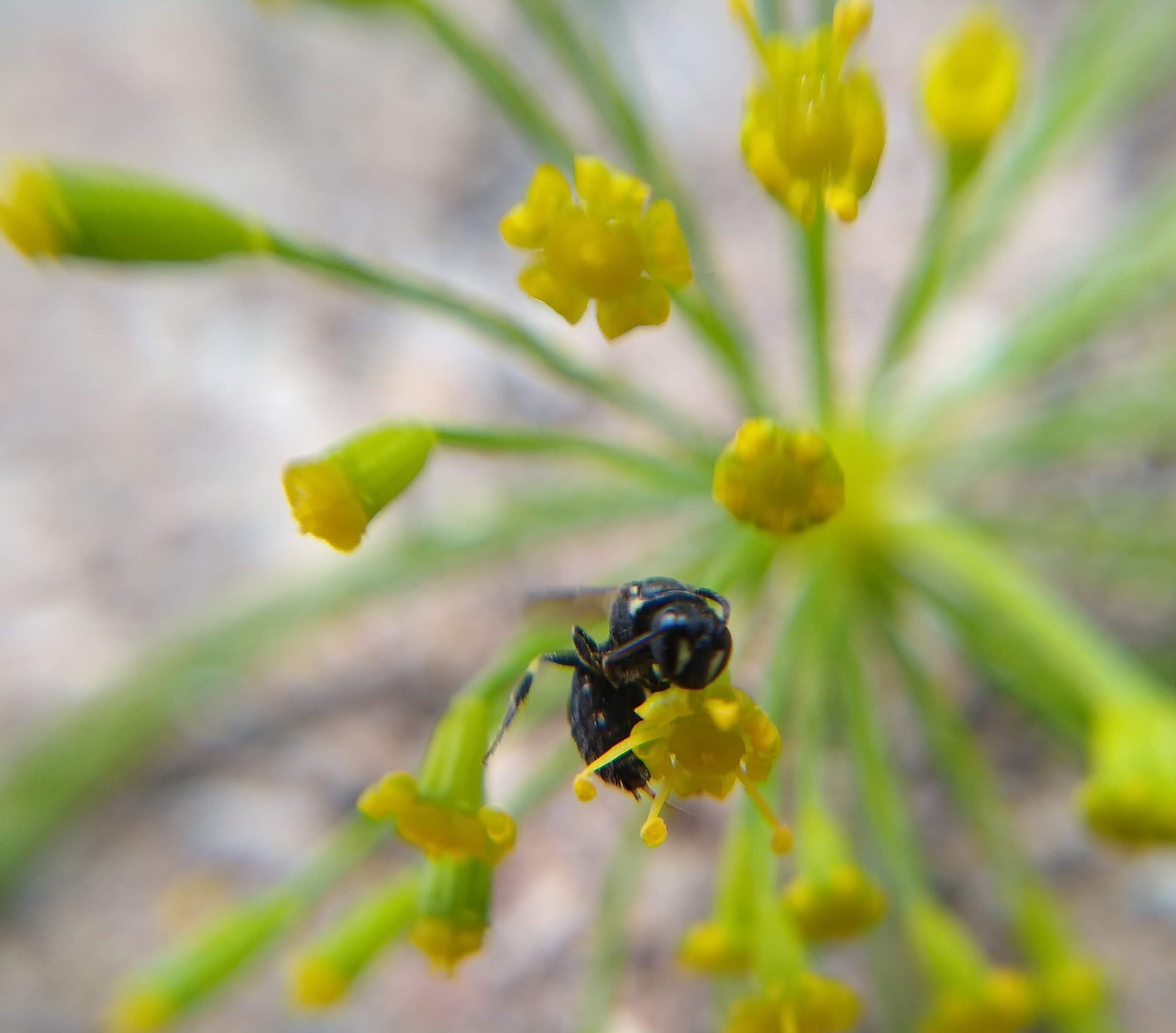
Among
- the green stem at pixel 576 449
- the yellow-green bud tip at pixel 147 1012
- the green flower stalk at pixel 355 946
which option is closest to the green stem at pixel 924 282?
the green stem at pixel 576 449

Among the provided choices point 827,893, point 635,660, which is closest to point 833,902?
point 827,893

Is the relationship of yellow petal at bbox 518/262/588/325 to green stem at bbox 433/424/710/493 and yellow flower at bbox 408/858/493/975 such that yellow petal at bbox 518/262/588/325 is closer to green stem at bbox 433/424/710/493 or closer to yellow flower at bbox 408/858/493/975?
green stem at bbox 433/424/710/493

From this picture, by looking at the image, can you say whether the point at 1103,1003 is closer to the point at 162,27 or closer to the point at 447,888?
the point at 447,888

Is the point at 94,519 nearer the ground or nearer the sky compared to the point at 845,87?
nearer the sky

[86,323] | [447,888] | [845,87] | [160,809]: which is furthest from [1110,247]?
[86,323]

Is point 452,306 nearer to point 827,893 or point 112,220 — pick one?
point 112,220
